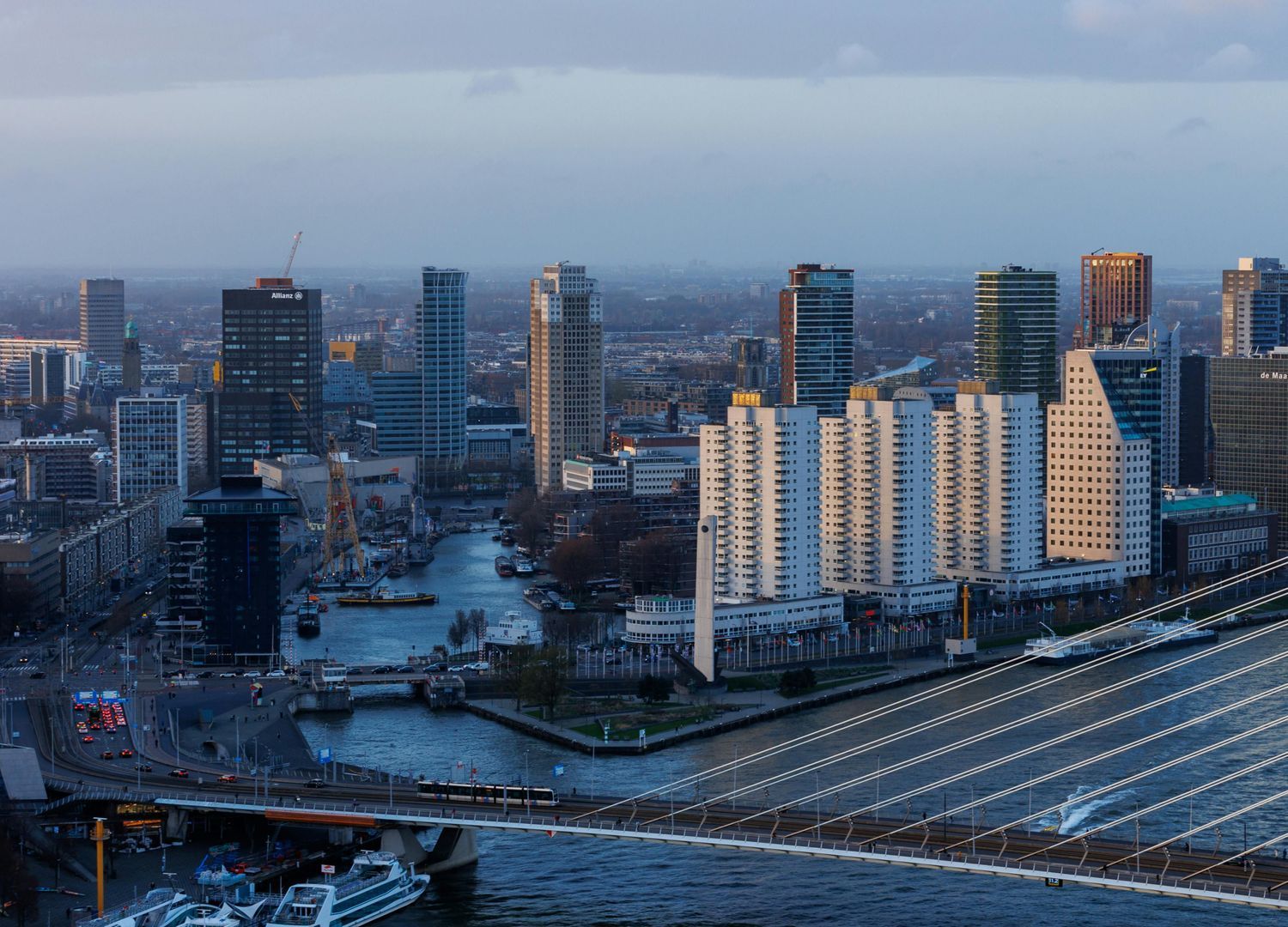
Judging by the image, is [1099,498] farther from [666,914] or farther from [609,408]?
[609,408]

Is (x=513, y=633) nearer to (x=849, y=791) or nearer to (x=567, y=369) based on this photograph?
(x=849, y=791)

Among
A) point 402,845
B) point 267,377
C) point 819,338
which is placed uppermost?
point 819,338

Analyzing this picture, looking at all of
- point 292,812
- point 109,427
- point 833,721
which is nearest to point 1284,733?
point 833,721

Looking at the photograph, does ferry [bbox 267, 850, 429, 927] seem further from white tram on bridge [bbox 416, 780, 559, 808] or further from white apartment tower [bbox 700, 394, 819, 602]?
white apartment tower [bbox 700, 394, 819, 602]

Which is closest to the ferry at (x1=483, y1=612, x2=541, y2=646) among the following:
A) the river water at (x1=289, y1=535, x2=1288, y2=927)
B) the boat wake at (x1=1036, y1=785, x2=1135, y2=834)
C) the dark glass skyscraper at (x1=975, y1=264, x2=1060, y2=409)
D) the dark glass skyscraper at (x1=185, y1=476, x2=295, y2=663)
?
the river water at (x1=289, y1=535, x2=1288, y2=927)

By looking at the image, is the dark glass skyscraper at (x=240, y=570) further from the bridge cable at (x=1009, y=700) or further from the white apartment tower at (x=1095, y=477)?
the white apartment tower at (x=1095, y=477)

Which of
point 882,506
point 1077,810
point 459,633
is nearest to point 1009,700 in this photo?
point 882,506
